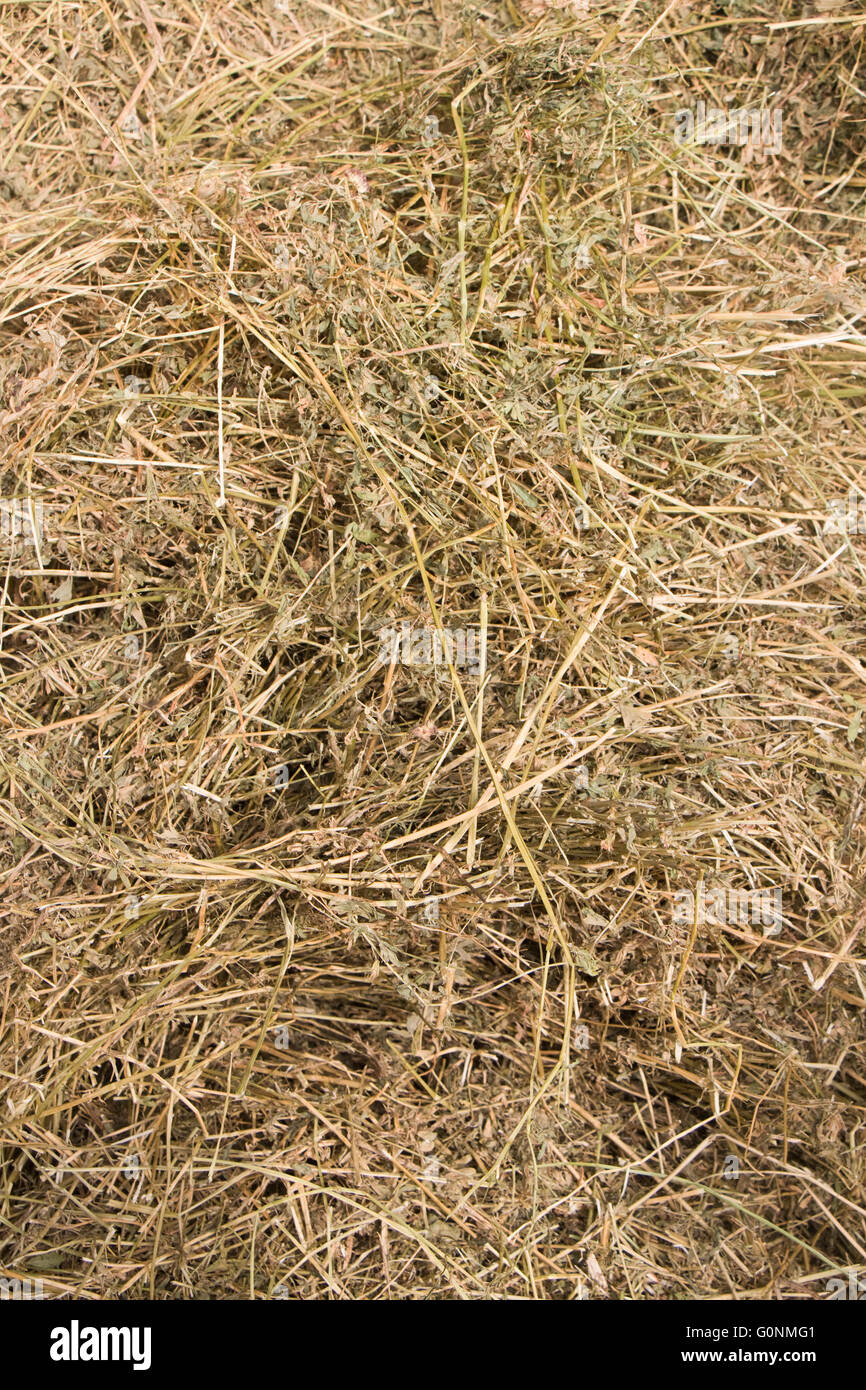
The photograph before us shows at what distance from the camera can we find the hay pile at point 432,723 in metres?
1.88

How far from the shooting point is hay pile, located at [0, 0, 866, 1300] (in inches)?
74.0

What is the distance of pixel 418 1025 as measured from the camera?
1860 mm

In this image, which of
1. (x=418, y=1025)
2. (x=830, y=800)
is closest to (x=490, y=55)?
(x=830, y=800)

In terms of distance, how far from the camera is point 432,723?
188 centimetres

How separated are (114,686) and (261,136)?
133cm

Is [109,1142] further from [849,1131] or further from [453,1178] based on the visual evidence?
[849,1131]

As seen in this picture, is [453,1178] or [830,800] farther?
[830,800]
